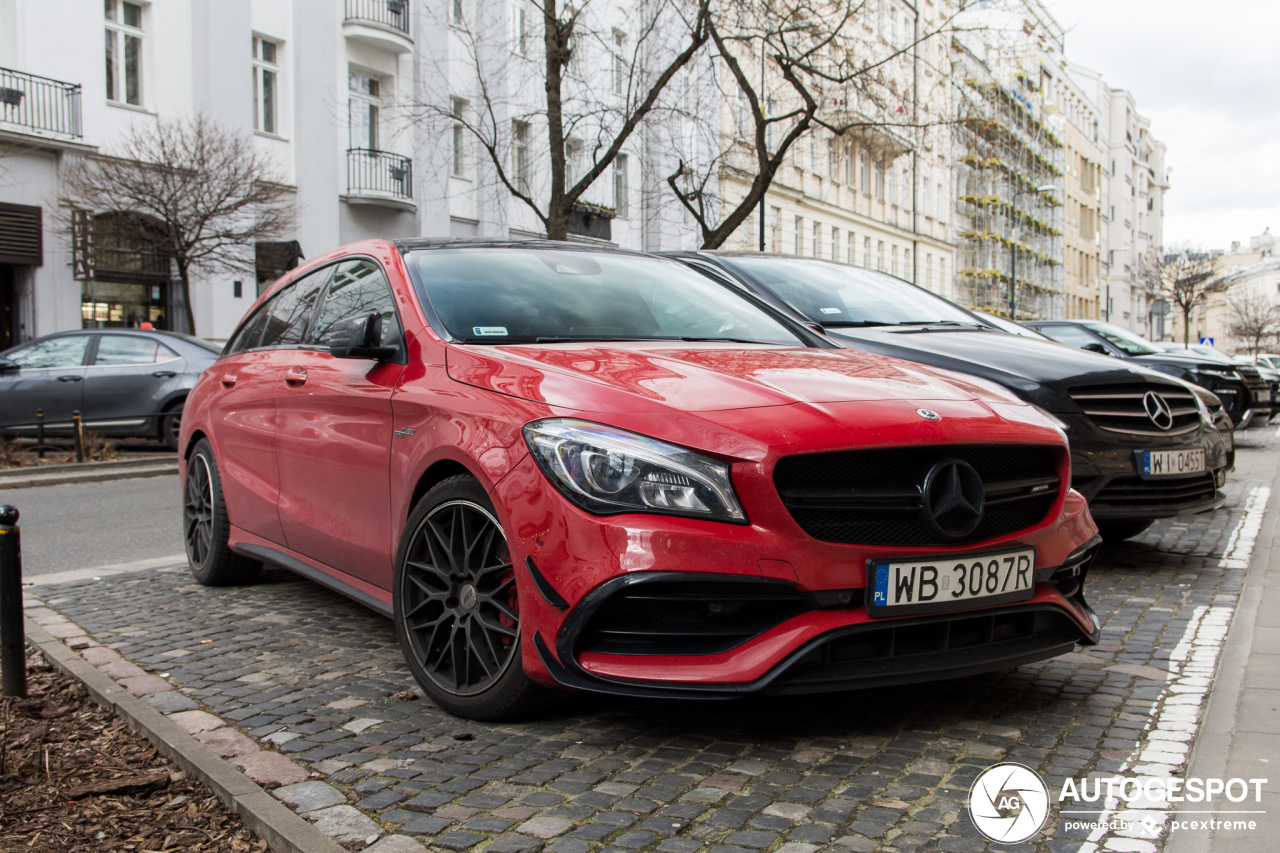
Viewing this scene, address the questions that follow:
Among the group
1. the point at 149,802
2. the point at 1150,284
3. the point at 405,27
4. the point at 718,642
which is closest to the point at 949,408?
the point at 718,642

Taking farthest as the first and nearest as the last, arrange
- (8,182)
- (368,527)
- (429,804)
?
(8,182) < (368,527) < (429,804)

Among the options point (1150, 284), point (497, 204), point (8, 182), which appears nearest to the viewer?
point (8, 182)

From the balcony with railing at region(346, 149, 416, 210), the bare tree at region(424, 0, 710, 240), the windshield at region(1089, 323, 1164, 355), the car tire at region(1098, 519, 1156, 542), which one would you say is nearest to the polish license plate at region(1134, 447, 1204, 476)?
the car tire at region(1098, 519, 1156, 542)

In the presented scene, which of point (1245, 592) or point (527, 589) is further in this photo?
point (1245, 592)

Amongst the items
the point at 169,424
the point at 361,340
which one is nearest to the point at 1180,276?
the point at 169,424

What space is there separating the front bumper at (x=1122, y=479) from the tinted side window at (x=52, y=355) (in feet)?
41.2

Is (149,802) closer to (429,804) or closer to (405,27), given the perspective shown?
(429,804)

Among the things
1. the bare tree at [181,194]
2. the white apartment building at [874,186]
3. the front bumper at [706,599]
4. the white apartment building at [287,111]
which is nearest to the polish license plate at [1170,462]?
the front bumper at [706,599]

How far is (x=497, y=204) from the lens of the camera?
28.9 meters

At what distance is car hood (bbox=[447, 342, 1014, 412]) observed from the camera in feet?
10.9

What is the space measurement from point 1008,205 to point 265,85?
2006 inches

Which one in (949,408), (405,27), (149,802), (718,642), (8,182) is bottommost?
(149,802)

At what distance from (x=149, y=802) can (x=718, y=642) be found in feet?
5.34

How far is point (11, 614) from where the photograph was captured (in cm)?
398
